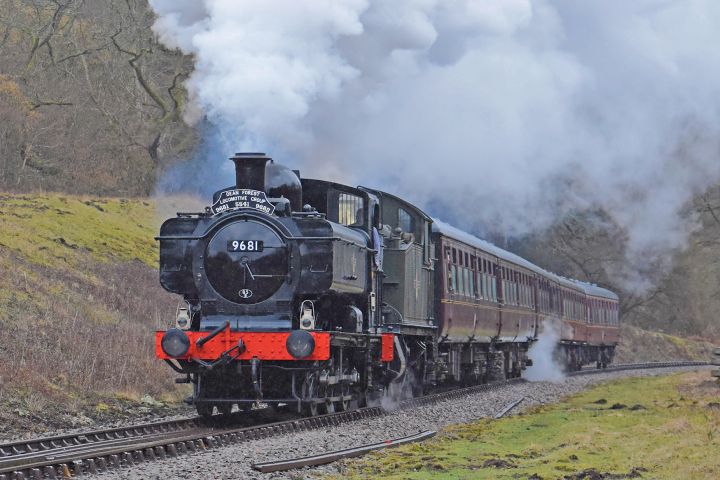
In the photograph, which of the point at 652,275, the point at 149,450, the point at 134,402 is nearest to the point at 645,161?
the point at 652,275

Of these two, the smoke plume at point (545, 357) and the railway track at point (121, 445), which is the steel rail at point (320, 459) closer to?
the railway track at point (121, 445)

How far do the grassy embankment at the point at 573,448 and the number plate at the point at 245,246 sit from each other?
3.12m

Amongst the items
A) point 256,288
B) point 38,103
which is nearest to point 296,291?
point 256,288

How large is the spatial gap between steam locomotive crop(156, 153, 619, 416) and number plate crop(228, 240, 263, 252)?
0.04 feet

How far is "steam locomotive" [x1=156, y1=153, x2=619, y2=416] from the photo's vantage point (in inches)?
437

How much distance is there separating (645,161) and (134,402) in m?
27.9

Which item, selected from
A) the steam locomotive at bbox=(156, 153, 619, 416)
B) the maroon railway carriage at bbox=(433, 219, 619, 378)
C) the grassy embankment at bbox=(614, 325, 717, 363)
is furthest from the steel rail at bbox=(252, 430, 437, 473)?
the grassy embankment at bbox=(614, 325, 717, 363)

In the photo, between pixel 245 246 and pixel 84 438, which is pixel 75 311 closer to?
pixel 245 246

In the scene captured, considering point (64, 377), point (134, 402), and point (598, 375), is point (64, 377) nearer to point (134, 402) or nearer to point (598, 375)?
point (134, 402)

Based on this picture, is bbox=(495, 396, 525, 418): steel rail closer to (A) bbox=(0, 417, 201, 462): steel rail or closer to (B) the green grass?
(A) bbox=(0, 417, 201, 462): steel rail

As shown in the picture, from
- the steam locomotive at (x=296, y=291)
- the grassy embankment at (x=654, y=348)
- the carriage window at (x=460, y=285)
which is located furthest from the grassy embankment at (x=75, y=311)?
the grassy embankment at (x=654, y=348)

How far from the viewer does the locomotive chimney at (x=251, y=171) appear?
447 inches

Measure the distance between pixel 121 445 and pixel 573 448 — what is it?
4.93m

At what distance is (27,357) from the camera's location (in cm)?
1407
